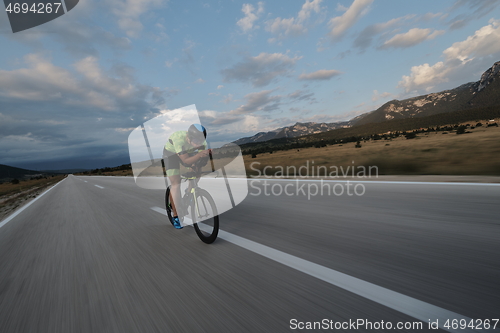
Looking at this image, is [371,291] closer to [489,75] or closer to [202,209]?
[202,209]

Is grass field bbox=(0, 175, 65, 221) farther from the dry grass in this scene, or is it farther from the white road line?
the dry grass

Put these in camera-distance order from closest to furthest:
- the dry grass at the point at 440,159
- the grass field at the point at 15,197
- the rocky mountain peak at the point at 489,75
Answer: the dry grass at the point at 440,159
the grass field at the point at 15,197
the rocky mountain peak at the point at 489,75

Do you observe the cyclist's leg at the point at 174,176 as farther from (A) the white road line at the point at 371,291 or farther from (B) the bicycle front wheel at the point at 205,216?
(A) the white road line at the point at 371,291

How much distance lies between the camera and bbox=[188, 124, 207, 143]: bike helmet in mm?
3629

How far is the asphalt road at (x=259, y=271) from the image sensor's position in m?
1.96

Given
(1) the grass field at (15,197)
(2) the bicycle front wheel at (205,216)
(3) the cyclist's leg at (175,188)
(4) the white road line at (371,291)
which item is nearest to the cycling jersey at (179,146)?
(3) the cyclist's leg at (175,188)

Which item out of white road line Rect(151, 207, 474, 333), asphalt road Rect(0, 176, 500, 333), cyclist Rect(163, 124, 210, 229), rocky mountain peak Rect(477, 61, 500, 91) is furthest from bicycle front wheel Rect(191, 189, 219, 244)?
rocky mountain peak Rect(477, 61, 500, 91)

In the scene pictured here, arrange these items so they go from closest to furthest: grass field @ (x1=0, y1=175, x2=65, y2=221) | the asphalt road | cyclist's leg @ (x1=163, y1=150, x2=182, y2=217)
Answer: the asphalt road
cyclist's leg @ (x1=163, y1=150, x2=182, y2=217)
grass field @ (x1=0, y1=175, x2=65, y2=221)

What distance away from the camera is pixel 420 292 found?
2.08 meters

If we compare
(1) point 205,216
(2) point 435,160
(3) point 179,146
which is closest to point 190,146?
(3) point 179,146

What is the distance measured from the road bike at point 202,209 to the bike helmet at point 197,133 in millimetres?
513

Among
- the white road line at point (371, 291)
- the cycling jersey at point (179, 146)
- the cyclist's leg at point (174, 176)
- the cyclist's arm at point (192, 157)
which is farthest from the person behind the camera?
the cyclist's leg at point (174, 176)

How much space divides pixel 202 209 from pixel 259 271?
148 centimetres

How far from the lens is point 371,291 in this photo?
2107 mm
